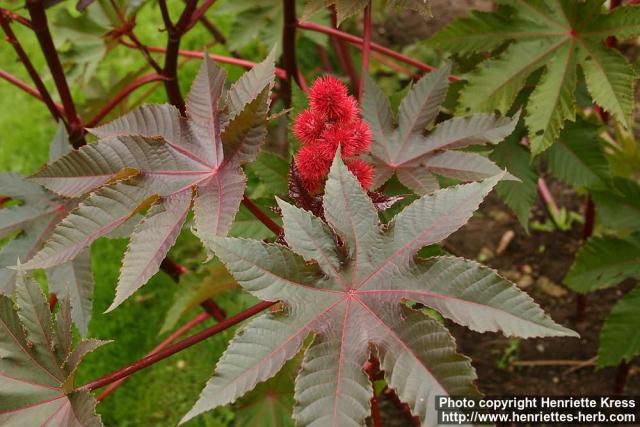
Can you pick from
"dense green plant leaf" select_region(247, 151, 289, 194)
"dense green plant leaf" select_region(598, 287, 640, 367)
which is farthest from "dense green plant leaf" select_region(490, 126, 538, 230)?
"dense green plant leaf" select_region(247, 151, 289, 194)

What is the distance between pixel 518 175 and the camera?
169 cm

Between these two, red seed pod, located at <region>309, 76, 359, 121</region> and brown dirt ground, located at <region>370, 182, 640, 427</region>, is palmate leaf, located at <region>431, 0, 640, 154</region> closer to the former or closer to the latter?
red seed pod, located at <region>309, 76, 359, 121</region>

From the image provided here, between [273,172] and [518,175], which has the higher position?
[518,175]

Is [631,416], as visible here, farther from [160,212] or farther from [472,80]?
[160,212]

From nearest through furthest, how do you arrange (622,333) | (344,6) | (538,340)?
(344,6), (622,333), (538,340)

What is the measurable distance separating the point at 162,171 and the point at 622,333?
1178 mm

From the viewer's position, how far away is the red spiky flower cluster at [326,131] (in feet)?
3.52

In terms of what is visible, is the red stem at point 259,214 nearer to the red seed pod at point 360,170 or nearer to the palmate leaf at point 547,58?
the red seed pod at point 360,170

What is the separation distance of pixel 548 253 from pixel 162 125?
1744 millimetres

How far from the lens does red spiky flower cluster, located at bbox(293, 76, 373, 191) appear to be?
3.52 ft

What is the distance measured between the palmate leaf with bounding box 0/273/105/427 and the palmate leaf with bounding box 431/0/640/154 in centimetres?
97

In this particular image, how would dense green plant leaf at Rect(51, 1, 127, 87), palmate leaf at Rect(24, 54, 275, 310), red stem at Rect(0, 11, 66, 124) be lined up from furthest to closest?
dense green plant leaf at Rect(51, 1, 127, 87)
red stem at Rect(0, 11, 66, 124)
palmate leaf at Rect(24, 54, 275, 310)

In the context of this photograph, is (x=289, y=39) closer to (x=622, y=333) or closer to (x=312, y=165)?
(x=312, y=165)

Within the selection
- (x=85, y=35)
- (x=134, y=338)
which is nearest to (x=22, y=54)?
(x=85, y=35)
